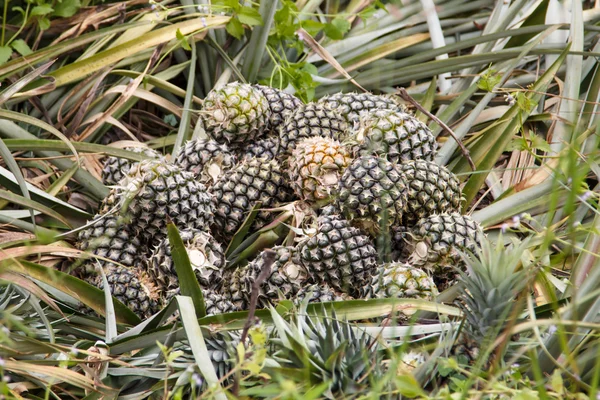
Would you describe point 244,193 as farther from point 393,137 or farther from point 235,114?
point 393,137

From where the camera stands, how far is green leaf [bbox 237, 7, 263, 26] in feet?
9.37

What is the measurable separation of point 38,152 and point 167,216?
0.85m

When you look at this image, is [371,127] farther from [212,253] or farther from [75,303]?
[75,303]

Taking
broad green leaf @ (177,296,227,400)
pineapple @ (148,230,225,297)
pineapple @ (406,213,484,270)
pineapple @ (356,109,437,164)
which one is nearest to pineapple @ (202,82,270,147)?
→ pineapple @ (356,109,437,164)

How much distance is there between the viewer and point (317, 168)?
7.09ft

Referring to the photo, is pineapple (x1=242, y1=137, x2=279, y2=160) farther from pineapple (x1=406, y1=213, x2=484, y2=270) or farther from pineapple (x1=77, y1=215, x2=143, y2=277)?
pineapple (x1=406, y1=213, x2=484, y2=270)

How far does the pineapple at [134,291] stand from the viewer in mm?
2000

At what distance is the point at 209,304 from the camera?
1925 mm

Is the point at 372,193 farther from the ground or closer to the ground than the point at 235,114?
closer to the ground

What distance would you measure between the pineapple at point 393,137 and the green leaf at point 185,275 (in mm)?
733

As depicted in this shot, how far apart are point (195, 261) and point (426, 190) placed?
729 millimetres

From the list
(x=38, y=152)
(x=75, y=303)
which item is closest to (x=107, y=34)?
(x=38, y=152)

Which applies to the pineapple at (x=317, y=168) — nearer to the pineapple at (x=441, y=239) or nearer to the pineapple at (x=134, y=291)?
the pineapple at (x=441, y=239)

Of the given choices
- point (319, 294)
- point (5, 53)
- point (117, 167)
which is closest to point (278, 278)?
point (319, 294)
